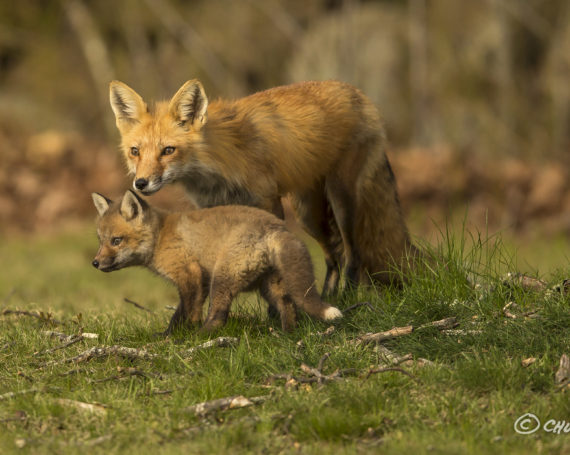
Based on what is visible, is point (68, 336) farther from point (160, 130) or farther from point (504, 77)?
point (504, 77)

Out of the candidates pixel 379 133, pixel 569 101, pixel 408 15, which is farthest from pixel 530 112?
pixel 379 133

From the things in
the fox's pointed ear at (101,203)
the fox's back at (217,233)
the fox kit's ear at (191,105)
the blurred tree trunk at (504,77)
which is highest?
the fox kit's ear at (191,105)

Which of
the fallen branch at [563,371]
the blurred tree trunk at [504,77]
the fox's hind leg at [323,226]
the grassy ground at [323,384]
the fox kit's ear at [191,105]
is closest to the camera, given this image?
the grassy ground at [323,384]

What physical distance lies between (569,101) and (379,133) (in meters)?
8.55

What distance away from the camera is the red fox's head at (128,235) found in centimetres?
506

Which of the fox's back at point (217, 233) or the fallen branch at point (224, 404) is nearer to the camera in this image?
the fallen branch at point (224, 404)

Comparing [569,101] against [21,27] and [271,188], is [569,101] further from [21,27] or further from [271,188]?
[21,27]

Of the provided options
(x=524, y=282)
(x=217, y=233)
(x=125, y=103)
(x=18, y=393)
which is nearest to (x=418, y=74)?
(x=524, y=282)

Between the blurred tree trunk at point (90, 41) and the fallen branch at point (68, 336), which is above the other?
the blurred tree trunk at point (90, 41)

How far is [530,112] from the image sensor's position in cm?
1409

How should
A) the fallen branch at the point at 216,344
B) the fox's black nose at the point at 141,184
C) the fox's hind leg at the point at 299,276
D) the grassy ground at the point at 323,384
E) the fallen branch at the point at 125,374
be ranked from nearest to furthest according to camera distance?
the grassy ground at the point at 323,384
the fallen branch at the point at 125,374
the fallen branch at the point at 216,344
the fox's hind leg at the point at 299,276
the fox's black nose at the point at 141,184

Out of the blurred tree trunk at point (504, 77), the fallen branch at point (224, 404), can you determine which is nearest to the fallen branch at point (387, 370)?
the fallen branch at point (224, 404)

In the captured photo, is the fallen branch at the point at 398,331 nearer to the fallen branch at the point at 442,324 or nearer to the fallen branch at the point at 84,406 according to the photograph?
the fallen branch at the point at 442,324

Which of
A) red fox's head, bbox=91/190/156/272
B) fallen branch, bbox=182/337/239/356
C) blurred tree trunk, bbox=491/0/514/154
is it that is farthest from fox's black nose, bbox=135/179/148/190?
blurred tree trunk, bbox=491/0/514/154
